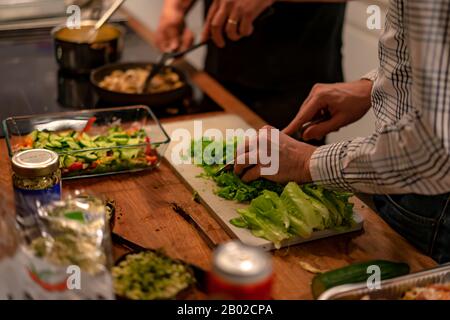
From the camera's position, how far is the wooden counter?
54.6 inches

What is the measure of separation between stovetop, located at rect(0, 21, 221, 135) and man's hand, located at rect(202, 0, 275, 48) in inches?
9.5

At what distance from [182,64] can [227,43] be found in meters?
0.19

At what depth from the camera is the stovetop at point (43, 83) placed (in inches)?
85.3

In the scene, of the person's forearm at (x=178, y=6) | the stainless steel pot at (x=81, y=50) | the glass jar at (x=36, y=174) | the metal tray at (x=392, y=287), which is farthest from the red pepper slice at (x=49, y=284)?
the person's forearm at (x=178, y=6)

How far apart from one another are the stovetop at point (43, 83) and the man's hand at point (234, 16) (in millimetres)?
240

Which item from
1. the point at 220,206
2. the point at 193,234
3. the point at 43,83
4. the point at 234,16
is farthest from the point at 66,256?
the point at 43,83

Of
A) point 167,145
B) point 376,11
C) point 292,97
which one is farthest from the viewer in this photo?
point 376,11

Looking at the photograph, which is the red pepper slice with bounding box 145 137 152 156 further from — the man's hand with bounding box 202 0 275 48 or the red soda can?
the red soda can

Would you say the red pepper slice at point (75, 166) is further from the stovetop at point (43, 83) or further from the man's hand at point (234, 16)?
the man's hand at point (234, 16)

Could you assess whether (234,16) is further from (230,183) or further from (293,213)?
(293,213)

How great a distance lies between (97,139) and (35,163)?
0.42m
